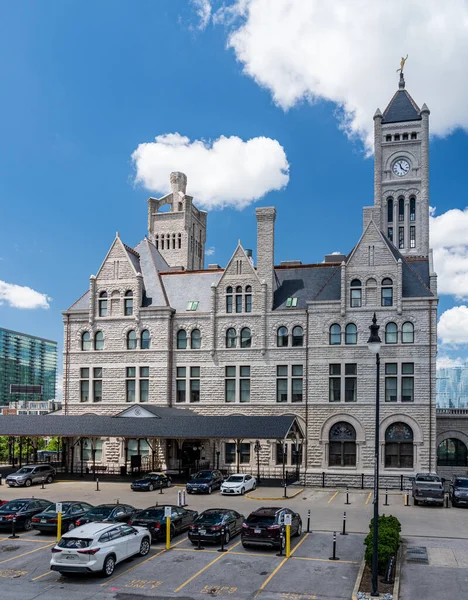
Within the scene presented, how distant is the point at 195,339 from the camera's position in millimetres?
57781

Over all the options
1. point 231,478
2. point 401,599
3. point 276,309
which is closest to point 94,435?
point 231,478

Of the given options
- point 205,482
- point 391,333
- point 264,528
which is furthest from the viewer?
point 391,333

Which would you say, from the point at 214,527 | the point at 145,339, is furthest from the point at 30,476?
the point at 214,527

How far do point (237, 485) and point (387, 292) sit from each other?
20804mm

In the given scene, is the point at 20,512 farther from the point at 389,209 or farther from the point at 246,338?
the point at 389,209

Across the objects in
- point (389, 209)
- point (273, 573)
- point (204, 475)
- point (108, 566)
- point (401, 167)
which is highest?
point (401, 167)

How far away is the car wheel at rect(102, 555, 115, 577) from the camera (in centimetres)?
2170

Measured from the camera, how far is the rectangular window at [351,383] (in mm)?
52969

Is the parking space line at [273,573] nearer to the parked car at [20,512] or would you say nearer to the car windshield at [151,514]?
the car windshield at [151,514]

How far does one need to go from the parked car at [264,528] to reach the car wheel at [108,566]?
5.56m

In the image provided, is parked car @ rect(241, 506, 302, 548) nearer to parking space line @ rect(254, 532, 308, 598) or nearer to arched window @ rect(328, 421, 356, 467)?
parking space line @ rect(254, 532, 308, 598)

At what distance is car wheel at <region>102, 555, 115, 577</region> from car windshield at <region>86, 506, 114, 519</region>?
4777mm

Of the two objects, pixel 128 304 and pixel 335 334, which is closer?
pixel 335 334

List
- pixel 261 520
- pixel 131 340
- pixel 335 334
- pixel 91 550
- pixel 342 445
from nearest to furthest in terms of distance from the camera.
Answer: pixel 91 550 < pixel 261 520 < pixel 342 445 < pixel 335 334 < pixel 131 340
